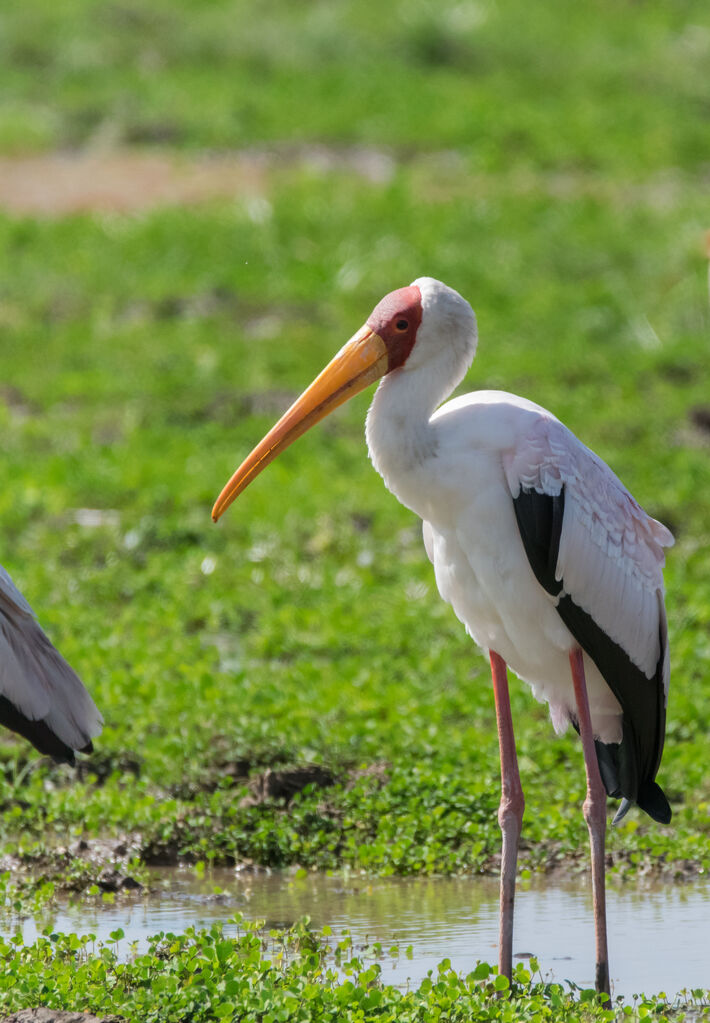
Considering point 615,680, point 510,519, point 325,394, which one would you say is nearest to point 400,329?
point 325,394

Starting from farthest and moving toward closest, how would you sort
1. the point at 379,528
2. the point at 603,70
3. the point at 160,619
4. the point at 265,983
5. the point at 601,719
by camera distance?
the point at 603,70
the point at 379,528
the point at 160,619
the point at 601,719
the point at 265,983

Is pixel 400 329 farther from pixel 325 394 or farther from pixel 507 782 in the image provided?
pixel 507 782

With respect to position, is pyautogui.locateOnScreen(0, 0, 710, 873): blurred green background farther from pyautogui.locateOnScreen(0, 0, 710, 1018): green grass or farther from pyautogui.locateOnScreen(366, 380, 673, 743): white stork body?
pyautogui.locateOnScreen(366, 380, 673, 743): white stork body

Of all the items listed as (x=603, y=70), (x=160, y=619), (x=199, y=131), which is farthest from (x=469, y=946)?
(x=603, y=70)

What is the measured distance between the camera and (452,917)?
439cm

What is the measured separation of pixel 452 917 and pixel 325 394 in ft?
4.39

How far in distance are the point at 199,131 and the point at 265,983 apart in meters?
12.0

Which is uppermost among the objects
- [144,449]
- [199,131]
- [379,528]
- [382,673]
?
[199,131]

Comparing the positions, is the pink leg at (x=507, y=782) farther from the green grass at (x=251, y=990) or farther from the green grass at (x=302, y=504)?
the green grass at (x=302, y=504)

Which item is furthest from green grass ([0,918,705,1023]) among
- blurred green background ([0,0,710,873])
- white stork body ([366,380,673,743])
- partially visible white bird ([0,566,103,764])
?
blurred green background ([0,0,710,873])

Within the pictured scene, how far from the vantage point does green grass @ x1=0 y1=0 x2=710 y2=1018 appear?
5.04 m

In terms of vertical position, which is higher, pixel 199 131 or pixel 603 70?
pixel 603 70

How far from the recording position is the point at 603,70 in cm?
1731

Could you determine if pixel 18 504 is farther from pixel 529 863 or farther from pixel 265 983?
pixel 265 983
